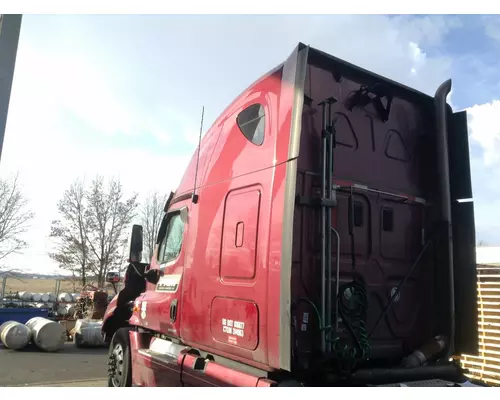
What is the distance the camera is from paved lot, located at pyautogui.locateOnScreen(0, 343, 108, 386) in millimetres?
8289

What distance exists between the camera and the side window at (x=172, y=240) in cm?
505

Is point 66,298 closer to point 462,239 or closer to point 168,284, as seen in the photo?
point 168,284

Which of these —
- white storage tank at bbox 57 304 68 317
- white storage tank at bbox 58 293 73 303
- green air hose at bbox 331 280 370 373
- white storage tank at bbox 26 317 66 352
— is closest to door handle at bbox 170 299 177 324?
green air hose at bbox 331 280 370 373

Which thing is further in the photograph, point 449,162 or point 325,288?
point 449,162

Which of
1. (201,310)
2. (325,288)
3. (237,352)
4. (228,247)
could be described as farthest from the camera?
(201,310)

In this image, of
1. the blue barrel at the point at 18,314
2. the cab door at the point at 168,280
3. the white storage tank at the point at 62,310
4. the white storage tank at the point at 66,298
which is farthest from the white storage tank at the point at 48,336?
the white storage tank at the point at 66,298

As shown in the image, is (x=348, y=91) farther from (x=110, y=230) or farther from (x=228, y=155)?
(x=110, y=230)

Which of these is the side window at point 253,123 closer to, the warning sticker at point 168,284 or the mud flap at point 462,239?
the warning sticker at point 168,284

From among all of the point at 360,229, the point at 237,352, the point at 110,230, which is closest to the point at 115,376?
the point at 237,352

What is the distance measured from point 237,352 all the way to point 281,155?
1679 mm

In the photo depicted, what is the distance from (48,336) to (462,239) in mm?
11801

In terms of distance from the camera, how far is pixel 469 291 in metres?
4.12

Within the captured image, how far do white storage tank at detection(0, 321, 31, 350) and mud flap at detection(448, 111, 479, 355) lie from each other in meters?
11.9

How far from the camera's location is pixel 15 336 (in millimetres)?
12023
